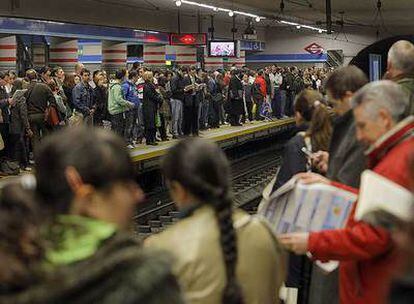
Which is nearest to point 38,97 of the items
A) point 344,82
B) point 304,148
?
point 304,148

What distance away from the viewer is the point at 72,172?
6.06 ft

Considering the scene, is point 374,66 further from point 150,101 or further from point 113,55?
point 113,55

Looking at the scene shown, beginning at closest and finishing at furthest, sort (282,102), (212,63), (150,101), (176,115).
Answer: (150,101)
(176,115)
(282,102)
(212,63)

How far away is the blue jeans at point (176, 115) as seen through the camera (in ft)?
60.0

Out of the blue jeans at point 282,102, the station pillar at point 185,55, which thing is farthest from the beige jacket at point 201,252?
the station pillar at point 185,55

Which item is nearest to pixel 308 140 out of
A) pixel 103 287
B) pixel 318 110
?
pixel 318 110

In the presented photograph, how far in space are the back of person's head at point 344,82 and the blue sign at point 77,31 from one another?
15812 mm

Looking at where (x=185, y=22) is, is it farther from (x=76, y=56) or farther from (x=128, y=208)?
(x=128, y=208)

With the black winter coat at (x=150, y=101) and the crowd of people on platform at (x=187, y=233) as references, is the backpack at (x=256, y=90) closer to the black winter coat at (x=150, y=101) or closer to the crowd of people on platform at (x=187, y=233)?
the black winter coat at (x=150, y=101)

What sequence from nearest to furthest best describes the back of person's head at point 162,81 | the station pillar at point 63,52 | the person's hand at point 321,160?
the person's hand at point 321,160, the back of person's head at point 162,81, the station pillar at point 63,52

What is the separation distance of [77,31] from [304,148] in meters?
19.2

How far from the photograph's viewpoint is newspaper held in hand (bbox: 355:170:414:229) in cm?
260

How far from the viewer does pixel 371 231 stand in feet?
8.83

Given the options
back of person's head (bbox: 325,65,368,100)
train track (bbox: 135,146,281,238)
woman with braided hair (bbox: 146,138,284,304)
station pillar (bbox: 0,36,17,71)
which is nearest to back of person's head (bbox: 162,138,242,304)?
woman with braided hair (bbox: 146,138,284,304)
